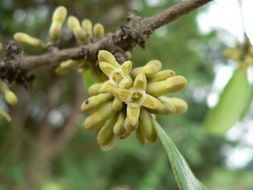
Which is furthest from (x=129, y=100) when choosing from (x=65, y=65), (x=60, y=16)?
(x=60, y=16)

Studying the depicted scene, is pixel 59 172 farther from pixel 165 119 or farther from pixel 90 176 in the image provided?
pixel 165 119

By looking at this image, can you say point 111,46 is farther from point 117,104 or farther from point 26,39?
point 26,39

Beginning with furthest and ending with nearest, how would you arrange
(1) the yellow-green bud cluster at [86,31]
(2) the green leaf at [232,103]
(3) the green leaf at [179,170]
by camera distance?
(2) the green leaf at [232,103]
(1) the yellow-green bud cluster at [86,31]
(3) the green leaf at [179,170]

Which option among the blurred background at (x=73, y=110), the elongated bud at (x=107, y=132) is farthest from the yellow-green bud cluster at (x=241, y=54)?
the blurred background at (x=73, y=110)

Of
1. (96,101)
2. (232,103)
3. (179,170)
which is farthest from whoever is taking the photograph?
(232,103)

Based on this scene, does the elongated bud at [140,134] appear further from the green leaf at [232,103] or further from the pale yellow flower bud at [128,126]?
the green leaf at [232,103]

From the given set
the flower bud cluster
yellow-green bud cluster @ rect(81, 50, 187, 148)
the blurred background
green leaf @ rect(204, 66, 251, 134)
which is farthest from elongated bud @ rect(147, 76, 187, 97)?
the blurred background

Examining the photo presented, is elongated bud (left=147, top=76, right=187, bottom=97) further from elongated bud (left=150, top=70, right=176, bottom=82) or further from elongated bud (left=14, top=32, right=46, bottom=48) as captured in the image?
elongated bud (left=14, top=32, right=46, bottom=48)

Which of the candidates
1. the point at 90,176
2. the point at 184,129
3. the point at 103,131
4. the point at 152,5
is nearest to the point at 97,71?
the point at 103,131
